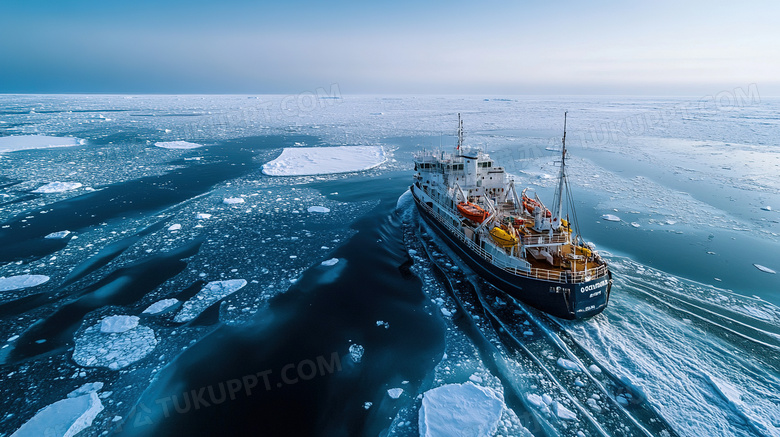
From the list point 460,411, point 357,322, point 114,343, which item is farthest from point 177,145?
point 460,411

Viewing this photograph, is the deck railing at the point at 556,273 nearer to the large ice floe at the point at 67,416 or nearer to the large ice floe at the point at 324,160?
the large ice floe at the point at 67,416

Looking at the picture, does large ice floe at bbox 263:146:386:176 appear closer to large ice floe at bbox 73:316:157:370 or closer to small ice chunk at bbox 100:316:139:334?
small ice chunk at bbox 100:316:139:334

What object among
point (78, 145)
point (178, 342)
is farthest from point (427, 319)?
point (78, 145)

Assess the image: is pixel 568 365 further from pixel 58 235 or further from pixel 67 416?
pixel 58 235

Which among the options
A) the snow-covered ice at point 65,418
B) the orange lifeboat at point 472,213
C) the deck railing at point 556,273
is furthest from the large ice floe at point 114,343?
the orange lifeboat at point 472,213

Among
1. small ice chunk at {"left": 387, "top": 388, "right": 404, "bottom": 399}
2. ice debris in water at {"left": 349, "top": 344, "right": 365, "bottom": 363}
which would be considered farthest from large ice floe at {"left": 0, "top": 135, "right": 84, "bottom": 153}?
small ice chunk at {"left": 387, "top": 388, "right": 404, "bottom": 399}

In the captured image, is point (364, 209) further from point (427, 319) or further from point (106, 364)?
point (106, 364)

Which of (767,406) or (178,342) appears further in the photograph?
(178,342)
